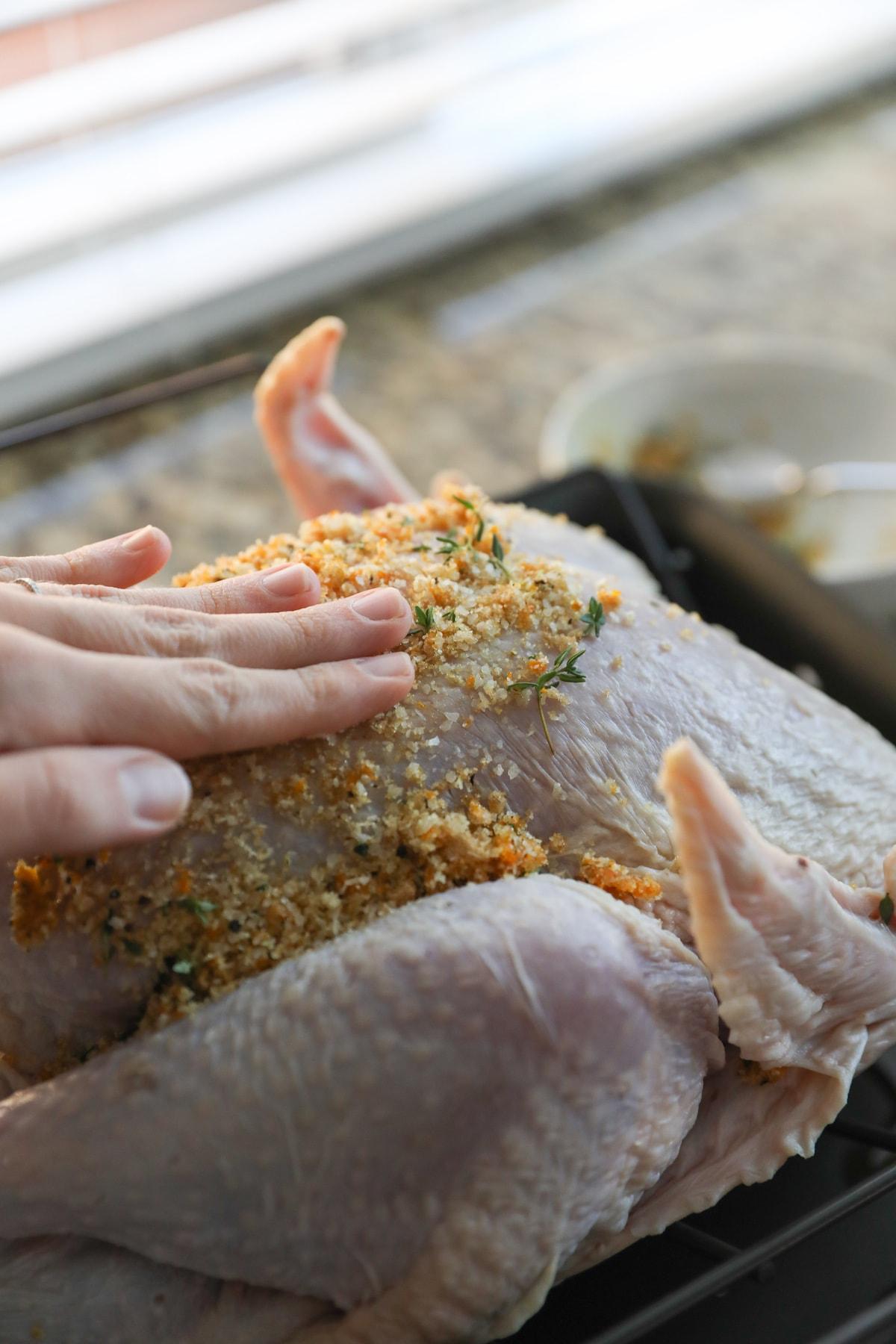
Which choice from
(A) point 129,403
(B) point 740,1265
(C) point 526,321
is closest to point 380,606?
(B) point 740,1265

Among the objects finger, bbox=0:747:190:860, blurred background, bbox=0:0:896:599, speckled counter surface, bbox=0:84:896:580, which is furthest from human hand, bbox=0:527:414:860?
speckled counter surface, bbox=0:84:896:580

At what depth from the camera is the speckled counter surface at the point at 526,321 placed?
197 cm

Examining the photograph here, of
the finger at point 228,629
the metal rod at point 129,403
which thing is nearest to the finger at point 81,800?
the finger at point 228,629

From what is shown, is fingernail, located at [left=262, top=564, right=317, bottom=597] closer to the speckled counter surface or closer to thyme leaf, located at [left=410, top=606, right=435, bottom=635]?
thyme leaf, located at [left=410, top=606, right=435, bottom=635]

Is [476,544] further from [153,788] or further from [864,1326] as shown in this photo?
[864,1326]

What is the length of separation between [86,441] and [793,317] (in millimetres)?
1533

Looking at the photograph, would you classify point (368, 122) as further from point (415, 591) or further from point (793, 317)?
point (415, 591)

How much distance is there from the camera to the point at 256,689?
2.58ft

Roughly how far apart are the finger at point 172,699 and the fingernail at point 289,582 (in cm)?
8

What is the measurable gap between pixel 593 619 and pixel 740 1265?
458 millimetres

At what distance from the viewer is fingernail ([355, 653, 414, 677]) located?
83 cm

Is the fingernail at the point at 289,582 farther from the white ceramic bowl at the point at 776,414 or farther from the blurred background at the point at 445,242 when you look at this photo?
the white ceramic bowl at the point at 776,414

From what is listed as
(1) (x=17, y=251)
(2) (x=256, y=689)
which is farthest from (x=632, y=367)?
(2) (x=256, y=689)

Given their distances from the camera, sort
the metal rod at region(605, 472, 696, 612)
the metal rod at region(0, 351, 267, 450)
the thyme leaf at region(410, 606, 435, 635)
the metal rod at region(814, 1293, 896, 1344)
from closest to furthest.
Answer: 1. the metal rod at region(814, 1293, 896, 1344)
2. the thyme leaf at region(410, 606, 435, 635)
3. the metal rod at region(0, 351, 267, 450)
4. the metal rod at region(605, 472, 696, 612)
